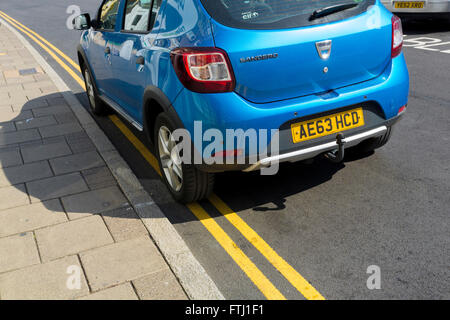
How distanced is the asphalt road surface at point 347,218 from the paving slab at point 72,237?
57cm

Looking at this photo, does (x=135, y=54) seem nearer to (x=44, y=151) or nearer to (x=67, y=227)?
(x=67, y=227)

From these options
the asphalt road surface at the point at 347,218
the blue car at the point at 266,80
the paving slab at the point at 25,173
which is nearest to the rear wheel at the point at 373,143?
the asphalt road surface at the point at 347,218

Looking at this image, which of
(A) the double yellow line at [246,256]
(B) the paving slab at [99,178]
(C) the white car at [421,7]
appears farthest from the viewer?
(C) the white car at [421,7]

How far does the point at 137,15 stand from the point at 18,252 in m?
2.30

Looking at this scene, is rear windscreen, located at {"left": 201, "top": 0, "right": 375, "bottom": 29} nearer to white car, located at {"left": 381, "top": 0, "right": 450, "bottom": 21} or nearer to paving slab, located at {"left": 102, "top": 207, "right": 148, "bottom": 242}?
paving slab, located at {"left": 102, "top": 207, "right": 148, "bottom": 242}

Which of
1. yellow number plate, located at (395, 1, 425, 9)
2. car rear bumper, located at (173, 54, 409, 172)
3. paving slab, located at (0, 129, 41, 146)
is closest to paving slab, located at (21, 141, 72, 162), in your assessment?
paving slab, located at (0, 129, 41, 146)

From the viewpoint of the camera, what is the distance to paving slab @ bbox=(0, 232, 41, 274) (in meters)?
3.18

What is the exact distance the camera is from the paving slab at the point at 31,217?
12.0ft

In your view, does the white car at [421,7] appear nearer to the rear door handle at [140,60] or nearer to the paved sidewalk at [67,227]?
the paved sidewalk at [67,227]

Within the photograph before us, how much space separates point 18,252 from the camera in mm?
3326

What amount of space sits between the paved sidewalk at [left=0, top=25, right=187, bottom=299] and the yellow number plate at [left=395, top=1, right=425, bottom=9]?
8.39 meters

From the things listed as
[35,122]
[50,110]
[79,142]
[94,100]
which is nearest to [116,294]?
[79,142]
